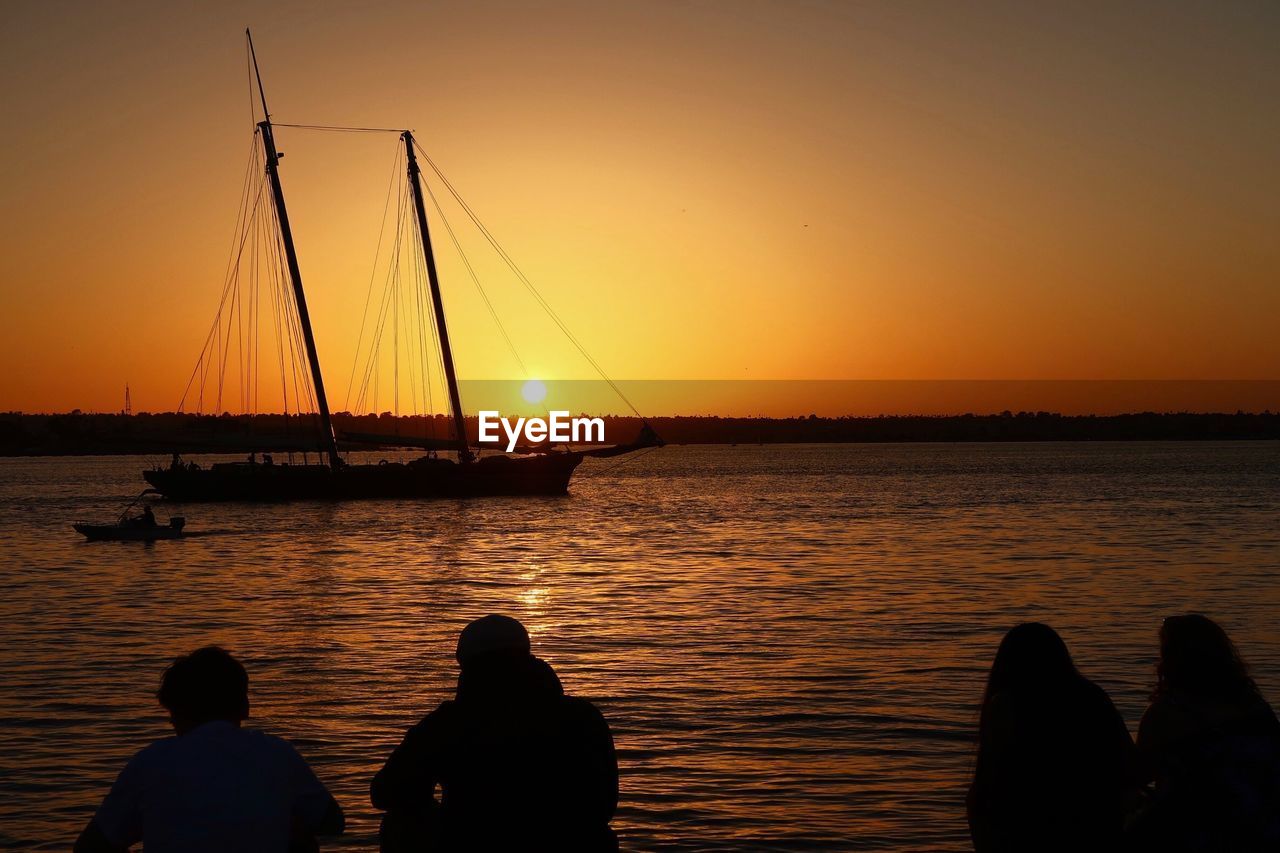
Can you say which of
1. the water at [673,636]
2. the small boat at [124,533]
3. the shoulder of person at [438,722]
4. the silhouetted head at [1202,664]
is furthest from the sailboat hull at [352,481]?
the shoulder of person at [438,722]

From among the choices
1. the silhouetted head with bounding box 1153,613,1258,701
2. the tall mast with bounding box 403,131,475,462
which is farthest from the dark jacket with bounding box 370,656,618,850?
the tall mast with bounding box 403,131,475,462

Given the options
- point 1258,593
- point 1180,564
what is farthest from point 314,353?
point 1258,593

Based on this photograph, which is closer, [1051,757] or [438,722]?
[438,722]

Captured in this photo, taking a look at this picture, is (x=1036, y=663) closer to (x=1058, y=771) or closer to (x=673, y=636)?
(x=1058, y=771)

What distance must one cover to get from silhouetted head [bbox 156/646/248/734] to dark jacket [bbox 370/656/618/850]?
0.64m

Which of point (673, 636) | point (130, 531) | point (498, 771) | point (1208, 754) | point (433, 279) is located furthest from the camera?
point (433, 279)

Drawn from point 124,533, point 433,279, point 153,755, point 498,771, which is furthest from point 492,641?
point 433,279

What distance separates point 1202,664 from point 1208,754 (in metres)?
0.41

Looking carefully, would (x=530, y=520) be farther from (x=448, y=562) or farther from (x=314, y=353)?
(x=448, y=562)

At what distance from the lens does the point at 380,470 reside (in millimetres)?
81375

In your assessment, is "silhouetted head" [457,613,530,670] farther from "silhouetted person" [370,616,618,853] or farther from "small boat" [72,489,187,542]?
"small boat" [72,489,187,542]

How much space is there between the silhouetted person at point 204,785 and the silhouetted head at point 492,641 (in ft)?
2.59

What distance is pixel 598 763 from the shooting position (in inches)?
191

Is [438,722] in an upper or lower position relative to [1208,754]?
upper
